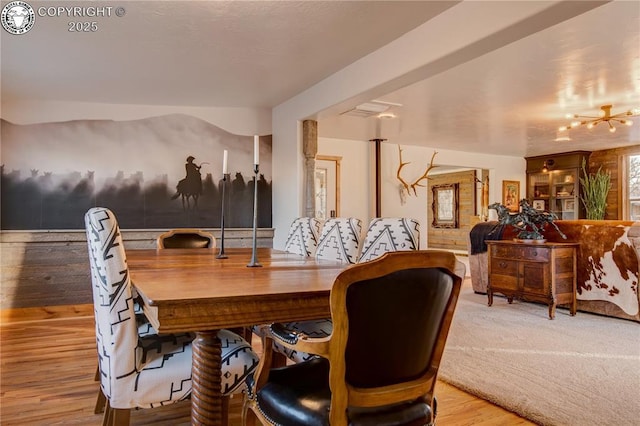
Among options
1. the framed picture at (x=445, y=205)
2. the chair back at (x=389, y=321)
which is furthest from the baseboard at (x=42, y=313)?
the framed picture at (x=445, y=205)

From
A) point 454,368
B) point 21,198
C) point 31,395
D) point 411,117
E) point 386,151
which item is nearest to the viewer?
point 31,395

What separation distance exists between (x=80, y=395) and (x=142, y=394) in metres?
1.24

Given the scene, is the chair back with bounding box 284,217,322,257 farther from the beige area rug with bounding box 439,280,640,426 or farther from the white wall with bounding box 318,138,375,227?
the white wall with bounding box 318,138,375,227

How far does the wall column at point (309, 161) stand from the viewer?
4648mm

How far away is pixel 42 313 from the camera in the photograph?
14.1 ft

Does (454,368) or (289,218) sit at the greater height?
(289,218)

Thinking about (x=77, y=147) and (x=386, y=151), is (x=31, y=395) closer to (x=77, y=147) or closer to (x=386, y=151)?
(x=77, y=147)

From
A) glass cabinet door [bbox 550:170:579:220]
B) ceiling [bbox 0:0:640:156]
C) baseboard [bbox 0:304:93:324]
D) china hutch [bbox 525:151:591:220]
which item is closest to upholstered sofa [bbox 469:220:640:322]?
ceiling [bbox 0:0:640:156]

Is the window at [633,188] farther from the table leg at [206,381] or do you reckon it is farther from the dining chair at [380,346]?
the table leg at [206,381]

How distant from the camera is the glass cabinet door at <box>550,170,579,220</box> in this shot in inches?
329

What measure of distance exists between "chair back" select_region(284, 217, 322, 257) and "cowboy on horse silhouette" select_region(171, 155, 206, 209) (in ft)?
6.81

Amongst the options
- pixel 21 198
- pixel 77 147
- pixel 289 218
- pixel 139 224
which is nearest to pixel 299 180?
pixel 289 218

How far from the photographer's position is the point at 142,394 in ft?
4.67

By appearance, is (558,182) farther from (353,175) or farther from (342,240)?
(342,240)
